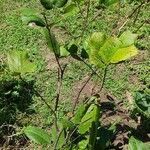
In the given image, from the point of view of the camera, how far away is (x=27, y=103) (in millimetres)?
4008

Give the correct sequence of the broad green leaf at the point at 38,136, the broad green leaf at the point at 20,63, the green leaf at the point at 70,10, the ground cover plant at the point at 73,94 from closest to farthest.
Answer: the broad green leaf at the point at 20,63 → the green leaf at the point at 70,10 → the broad green leaf at the point at 38,136 → the ground cover plant at the point at 73,94

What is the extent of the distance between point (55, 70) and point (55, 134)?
2.50m

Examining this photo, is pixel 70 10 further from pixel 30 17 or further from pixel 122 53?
pixel 122 53

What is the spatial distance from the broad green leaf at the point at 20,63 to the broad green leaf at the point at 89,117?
1.63ft

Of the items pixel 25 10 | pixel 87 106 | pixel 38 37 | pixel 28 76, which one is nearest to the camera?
pixel 25 10

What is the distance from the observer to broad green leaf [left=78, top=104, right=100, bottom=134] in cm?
174

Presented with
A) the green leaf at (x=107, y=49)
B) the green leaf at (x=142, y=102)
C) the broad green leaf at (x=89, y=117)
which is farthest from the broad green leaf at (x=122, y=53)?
the green leaf at (x=142, y=102)

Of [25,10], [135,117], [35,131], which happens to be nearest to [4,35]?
[135,117]

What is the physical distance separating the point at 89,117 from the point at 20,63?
20.9 inches

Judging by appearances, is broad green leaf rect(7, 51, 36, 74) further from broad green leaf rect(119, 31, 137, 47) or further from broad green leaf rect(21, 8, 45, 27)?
broad green leaf rect(119, 31, 137, 47)

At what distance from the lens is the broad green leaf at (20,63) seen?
1314 millimetres

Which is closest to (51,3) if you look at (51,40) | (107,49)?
(51,40)

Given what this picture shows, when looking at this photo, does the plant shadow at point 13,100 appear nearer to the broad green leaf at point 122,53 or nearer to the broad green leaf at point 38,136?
the broad green leaf at point 38,136

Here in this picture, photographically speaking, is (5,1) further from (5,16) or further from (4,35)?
(4,35)
